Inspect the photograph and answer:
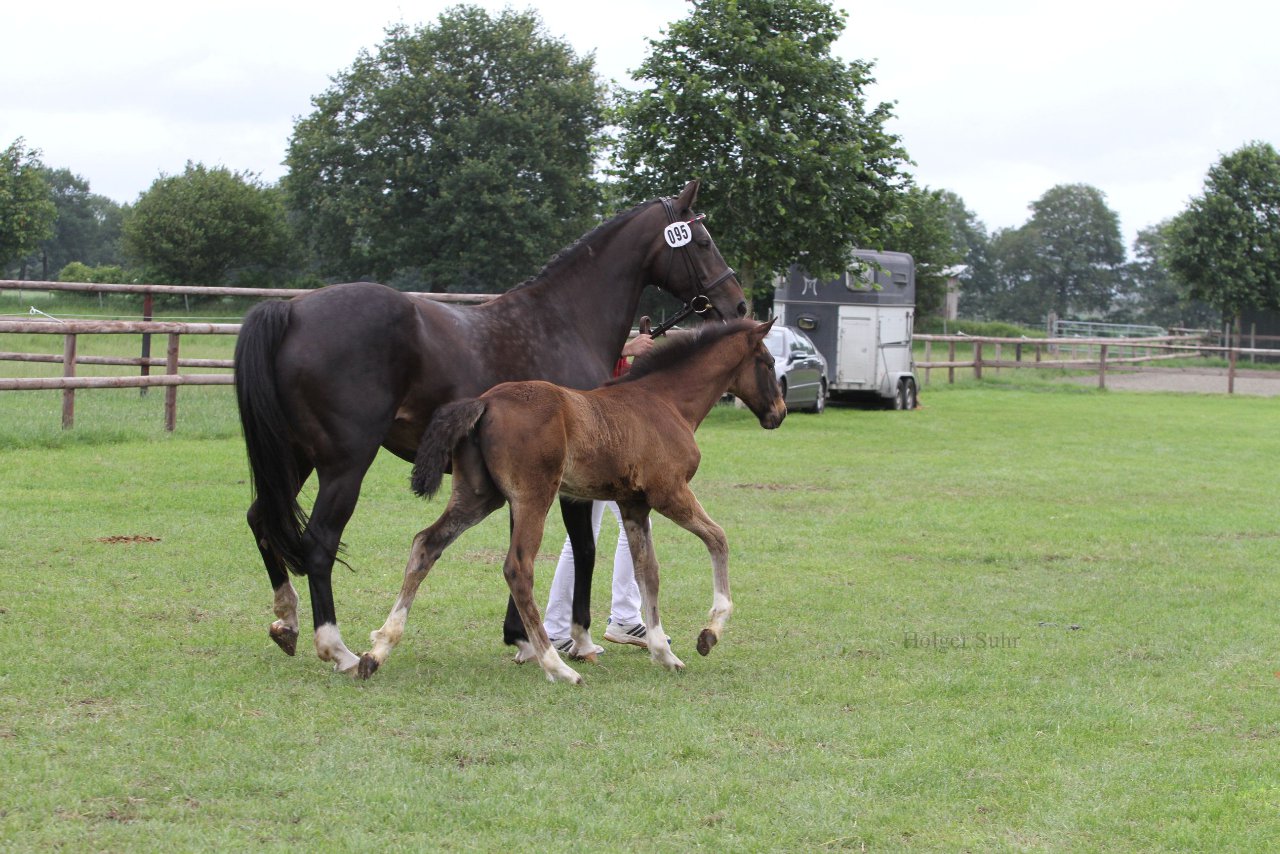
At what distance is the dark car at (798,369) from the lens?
817 inches

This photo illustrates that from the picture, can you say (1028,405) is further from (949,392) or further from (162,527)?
(162,527)

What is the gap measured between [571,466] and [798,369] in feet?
51.7

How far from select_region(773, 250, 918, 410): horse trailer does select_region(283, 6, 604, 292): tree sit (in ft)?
73.8

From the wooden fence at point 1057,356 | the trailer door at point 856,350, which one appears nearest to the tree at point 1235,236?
the wooden fence at point 1057,356

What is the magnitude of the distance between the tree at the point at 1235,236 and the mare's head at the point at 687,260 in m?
45.3

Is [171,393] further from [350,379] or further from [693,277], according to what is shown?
[350,379]

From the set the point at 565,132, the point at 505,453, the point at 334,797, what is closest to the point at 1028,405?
the point at 505,453

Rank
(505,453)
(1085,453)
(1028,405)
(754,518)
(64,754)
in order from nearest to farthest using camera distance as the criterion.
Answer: (64,754)
(505,453)
(754,518)
(1085,453)
(1028,405)

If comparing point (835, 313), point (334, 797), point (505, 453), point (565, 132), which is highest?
point (565, 132)

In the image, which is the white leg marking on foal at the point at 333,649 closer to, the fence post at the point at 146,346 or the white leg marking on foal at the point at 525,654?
the white leg marking on foal at the point at 525,654

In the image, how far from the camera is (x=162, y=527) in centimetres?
920

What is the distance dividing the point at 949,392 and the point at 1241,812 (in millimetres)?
26523

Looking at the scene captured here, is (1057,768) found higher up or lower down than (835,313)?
lower down

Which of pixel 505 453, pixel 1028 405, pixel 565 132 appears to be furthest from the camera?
pixel 565 132
